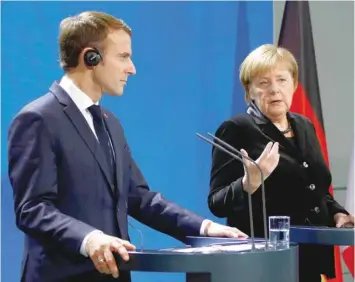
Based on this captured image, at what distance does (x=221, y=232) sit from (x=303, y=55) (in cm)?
215

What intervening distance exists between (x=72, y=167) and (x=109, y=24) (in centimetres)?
44

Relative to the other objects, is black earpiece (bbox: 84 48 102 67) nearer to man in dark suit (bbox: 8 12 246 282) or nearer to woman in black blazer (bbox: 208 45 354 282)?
man in dark suit (bbox: 8 12 246 282)

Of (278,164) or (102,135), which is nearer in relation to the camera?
(102,135)

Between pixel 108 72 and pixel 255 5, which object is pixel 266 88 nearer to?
pixel 108 72

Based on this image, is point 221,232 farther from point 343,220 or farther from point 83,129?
point 343,220

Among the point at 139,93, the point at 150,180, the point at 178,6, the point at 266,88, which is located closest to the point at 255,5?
the point at 178,6

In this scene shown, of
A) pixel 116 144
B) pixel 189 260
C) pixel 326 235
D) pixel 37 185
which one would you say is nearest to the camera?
pixel 189 260

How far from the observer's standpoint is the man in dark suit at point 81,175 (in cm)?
186

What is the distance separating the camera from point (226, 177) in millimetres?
2508

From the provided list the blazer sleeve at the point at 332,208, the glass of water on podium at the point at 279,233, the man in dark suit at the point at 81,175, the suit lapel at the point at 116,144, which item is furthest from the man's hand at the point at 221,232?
the blazer sleeve at the point at 332,208

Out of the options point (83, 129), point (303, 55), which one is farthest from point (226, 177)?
point (303, 55)

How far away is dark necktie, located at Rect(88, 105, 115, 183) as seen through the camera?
6.74 ft

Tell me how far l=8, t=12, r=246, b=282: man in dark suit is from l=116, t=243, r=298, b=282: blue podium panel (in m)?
0.06

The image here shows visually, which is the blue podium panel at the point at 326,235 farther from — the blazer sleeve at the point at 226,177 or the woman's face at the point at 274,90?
the woman's face at the point at 274,90
